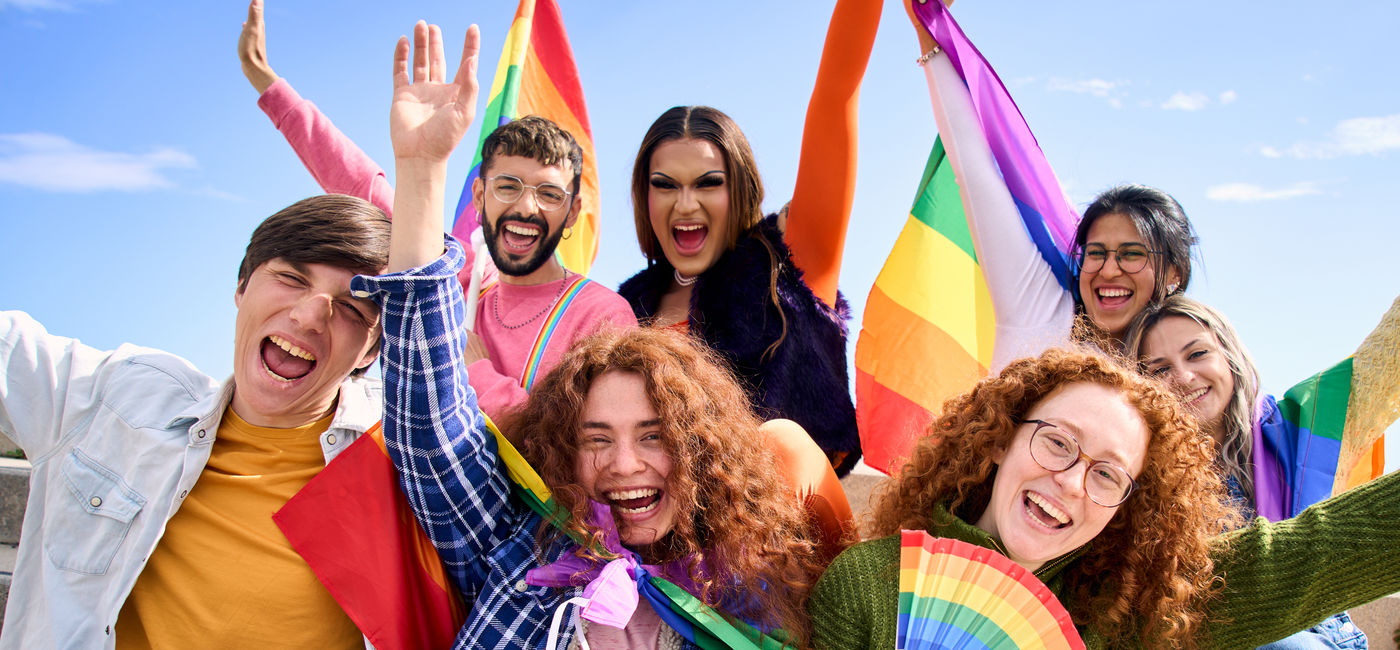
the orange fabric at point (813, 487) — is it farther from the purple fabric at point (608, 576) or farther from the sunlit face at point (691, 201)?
the sunlit face at point (691, 201)

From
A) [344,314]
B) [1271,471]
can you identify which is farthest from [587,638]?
[1271,471]

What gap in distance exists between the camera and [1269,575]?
2.36m

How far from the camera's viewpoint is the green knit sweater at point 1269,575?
7.30ft

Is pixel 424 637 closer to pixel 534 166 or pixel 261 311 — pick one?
pixel 261 311

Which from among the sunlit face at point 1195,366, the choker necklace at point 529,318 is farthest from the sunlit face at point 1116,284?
the choker necklace at point 529,318

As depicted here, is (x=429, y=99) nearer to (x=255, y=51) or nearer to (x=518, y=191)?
(x=518, y=191)

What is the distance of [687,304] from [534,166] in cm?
82

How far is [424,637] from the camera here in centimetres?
231

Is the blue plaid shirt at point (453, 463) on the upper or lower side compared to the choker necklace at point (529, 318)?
lower

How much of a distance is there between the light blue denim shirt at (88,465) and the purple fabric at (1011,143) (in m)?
2.66

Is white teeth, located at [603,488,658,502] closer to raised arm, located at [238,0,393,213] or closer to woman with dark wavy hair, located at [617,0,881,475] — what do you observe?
woman with dark wavy hair, located at [617,0,881,475]

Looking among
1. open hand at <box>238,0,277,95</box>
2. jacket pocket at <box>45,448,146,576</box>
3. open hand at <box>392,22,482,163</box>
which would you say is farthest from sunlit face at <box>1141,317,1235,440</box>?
open hand at <box>238,0,277,95</box>

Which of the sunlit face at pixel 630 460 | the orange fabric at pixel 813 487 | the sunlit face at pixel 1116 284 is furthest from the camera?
the sunlit face at pixel 1116 284

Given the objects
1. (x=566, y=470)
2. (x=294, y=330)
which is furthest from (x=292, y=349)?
(x=566, y=470)
